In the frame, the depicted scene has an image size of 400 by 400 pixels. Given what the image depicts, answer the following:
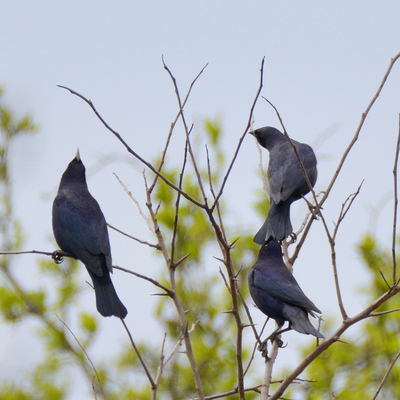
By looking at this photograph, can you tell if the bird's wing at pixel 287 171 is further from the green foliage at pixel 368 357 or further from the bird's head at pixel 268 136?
the green foliage at pixel 368 357

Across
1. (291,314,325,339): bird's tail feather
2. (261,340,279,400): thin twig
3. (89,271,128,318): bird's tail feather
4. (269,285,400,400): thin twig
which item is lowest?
(269,285,400,400): thin twig

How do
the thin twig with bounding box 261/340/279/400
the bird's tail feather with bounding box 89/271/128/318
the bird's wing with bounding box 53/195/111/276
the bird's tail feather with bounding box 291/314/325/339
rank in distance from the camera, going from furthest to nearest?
the bird's wing with bounding box 53/195/111/276
the bird's tail feather with bounding box 89/271/128/318
the bird's tail feather with bounding box 291/314/325/339
the thin twig with bounding box 261/340/279/400

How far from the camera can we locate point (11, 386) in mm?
7785

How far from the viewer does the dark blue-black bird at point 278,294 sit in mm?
3762

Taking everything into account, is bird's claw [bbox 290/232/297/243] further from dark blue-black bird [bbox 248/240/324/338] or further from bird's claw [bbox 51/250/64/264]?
bird's claw [bbox 51/250/64/264]

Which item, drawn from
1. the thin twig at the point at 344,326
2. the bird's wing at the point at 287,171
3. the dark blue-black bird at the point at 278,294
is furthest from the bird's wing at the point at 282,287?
the thin twig at the point at 344,326

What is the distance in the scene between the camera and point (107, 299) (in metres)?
4.07

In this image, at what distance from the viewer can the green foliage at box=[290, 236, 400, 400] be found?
662 centimetres

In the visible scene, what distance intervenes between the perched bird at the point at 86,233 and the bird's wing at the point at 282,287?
2.36ft

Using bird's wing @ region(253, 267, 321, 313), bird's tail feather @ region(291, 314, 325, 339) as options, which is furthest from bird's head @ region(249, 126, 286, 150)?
bird's tail feather @ region(291, 314, 325, 339)

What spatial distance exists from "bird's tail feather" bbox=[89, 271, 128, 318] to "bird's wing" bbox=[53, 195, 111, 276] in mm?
53

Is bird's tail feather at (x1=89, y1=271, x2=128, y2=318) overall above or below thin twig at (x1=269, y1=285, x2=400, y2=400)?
above

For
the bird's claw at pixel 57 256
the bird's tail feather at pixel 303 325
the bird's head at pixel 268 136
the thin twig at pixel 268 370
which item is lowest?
the thin twig at pixel 268 370

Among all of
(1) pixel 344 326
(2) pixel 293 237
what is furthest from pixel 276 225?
(1) pixel 344 326
